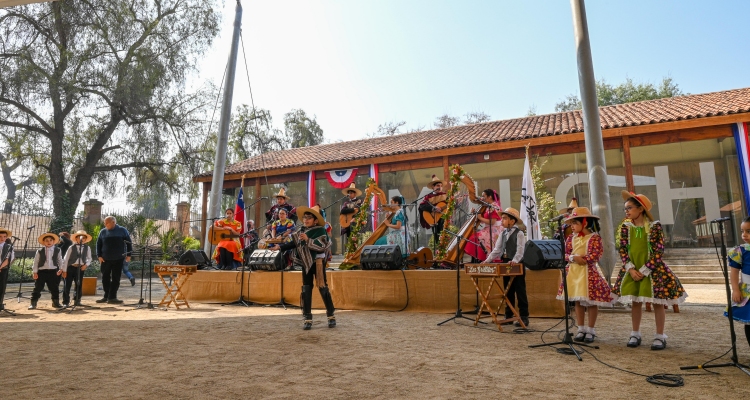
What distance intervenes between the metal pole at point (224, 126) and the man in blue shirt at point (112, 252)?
2.58 metres

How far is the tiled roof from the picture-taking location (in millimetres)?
13617

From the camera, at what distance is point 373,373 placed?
11.5 ft

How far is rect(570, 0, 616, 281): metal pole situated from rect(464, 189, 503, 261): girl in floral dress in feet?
5.77

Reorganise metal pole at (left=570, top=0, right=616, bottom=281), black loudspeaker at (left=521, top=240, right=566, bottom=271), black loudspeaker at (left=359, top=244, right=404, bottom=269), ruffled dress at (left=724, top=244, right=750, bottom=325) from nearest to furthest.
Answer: ruffled dress at (left=724, top=244, right=750, bottom=325) → black loudspeaker at (left=521, top=240, right=566, bottom=271) → black loudspeaker at (left=359, top=244, right=404, bottom=269) → metal pole at (left=570, top=0, right=616, bottom=281)

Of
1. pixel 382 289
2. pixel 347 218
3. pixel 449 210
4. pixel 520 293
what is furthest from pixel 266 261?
pixel 520 293

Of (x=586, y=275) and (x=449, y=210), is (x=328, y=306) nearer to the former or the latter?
(x=449, y=210)

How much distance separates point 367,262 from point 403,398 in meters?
4.71

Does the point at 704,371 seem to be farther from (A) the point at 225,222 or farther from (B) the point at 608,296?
(A) the point at 225,222

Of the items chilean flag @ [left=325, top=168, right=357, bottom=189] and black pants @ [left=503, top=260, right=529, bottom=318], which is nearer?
black pants @ [left=503, top=260, right=529, bottom=318]

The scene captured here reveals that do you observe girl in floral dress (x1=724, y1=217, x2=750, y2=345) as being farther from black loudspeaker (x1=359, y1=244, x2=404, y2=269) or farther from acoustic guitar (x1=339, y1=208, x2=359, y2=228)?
acoustic guitar (x1=339, y1=208, x2=359, y2=228)

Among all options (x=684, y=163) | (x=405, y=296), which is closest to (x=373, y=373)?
(x=405, y=296)

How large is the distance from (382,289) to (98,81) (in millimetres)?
15430

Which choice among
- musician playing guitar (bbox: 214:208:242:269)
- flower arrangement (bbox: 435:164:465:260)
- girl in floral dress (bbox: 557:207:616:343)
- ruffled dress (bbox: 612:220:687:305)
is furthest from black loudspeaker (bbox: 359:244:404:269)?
musician playing guitar (bbox: 214:208:242:269)

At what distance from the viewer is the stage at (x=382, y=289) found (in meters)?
6.50
